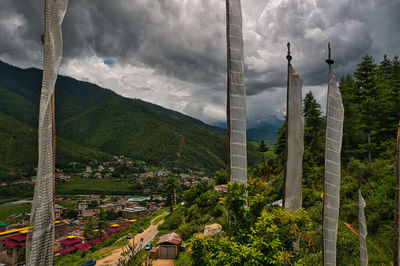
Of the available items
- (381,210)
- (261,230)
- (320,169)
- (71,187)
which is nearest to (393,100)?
(320,169)

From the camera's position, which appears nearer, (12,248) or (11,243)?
(12,248)

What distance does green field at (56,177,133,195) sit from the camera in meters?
85.9

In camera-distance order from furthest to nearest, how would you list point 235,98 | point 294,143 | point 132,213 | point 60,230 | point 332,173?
point 132,213 → point 60,230 → point 294,143 → point 332,173 → point 235,98

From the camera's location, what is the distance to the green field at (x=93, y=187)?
8595 centimetres

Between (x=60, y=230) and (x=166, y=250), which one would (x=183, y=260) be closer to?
(x=166, y=250)

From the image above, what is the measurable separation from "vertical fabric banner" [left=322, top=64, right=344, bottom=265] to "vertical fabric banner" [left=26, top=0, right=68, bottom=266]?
6.26 meters

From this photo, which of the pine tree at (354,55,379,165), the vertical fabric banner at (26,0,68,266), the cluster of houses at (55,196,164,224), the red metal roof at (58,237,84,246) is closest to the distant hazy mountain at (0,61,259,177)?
the cluster of houses at (55,196,164,224)

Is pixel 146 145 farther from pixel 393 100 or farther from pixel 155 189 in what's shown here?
pixel 393 100

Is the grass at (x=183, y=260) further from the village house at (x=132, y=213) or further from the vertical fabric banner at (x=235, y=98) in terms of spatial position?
the village house at (x=132, y=213)

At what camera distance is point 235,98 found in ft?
16.3

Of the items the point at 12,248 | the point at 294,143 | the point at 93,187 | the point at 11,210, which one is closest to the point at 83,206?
the point at 11,210

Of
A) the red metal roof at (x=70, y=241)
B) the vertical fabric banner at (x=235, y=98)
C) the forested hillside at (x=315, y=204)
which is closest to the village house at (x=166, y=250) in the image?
the forested hillside at (x=315, y=204)

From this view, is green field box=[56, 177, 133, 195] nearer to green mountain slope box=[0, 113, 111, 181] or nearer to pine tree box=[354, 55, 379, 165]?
green mountain slope box=[0, 113, 111, 181]

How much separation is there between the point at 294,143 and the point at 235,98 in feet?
9.35
